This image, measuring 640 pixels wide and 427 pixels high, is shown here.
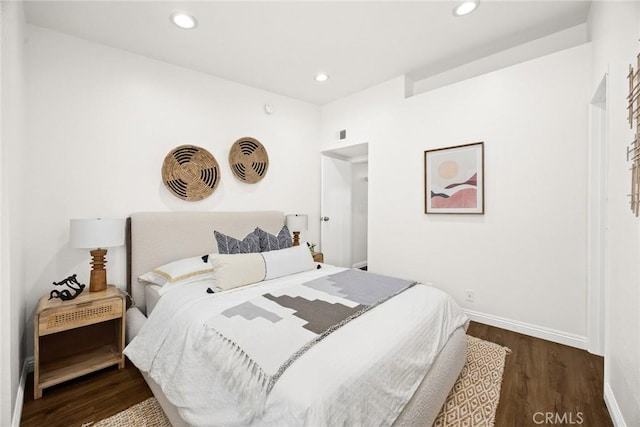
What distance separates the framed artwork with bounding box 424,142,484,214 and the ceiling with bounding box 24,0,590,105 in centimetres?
101

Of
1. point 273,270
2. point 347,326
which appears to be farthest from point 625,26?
point 273,270

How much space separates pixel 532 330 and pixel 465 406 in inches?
54.8

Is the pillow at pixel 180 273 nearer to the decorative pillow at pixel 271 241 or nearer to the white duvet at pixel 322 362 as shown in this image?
the white duvet at pixel 322 362

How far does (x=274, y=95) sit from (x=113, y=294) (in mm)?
2911

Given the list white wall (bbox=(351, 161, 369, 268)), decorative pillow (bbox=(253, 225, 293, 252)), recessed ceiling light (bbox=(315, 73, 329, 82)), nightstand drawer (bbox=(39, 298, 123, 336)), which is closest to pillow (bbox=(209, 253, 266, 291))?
decorative pillow (bbox=(253, 225, 293, 252))

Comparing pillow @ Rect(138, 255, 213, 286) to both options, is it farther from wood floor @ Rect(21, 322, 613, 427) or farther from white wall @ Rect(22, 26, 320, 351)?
wood floor @ Rect(21, 322, 613, 427)

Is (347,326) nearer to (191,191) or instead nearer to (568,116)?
(191,191)

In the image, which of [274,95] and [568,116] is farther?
[274,95]

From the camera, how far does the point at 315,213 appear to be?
4.29m

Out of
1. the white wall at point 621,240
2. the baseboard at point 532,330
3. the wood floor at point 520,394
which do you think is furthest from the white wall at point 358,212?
the white wall at point 621,240

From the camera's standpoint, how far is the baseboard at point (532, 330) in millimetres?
2367

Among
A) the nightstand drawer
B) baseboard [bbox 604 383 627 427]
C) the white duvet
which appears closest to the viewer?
the white duvet

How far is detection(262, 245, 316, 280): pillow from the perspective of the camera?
2348mm

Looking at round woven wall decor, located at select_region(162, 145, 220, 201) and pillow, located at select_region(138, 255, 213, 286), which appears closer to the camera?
pillow, located at select_region(138, 255, 213, 286)
